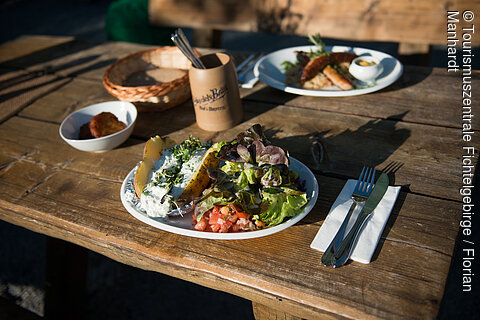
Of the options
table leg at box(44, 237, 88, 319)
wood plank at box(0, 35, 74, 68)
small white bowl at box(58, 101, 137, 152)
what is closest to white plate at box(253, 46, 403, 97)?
small white bowl at box(58, 101, 137, 152)

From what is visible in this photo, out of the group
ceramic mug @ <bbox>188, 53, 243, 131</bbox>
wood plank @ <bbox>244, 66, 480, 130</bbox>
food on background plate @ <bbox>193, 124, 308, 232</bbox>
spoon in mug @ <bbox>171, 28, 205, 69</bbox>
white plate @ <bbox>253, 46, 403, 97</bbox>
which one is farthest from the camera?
white plate @ <bbox>253, 46, 403, 97</bbox>

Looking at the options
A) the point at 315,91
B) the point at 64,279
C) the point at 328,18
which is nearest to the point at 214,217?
the point at 315,91

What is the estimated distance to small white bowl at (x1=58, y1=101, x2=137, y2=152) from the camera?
1.43 meters

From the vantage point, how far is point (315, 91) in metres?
1.65

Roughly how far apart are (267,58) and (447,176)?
3.59ft

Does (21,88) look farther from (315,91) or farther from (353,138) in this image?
(353,138)

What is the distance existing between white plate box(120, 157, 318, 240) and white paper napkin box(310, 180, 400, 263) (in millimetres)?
75

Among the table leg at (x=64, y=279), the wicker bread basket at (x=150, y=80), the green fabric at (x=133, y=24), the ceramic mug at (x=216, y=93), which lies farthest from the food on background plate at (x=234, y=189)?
the green fabric at (x=133, y=24)

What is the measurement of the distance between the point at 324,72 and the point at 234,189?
3.22ft

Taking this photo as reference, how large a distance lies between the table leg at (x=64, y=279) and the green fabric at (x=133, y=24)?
203cm

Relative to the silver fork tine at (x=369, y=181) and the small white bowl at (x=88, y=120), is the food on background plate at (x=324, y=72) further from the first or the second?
the small white bowl at (x=88, y=120)

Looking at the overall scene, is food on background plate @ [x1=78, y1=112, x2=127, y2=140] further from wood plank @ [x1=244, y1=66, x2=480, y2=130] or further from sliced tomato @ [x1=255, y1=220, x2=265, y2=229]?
sliced tomato @ [x1=255, y1=220, x2=265, y2=229]

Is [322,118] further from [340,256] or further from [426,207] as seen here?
[340,256]

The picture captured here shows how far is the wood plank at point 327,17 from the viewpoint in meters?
2.42
